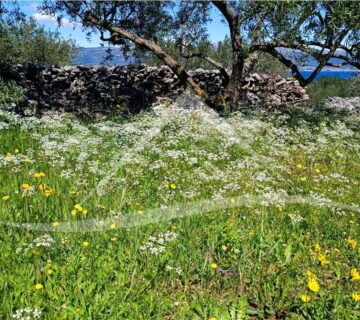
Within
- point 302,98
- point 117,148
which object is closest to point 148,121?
point 117,148

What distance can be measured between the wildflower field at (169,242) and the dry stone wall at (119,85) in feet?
40.3

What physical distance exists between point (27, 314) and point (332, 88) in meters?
38.7

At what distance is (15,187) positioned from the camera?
5.74 meters

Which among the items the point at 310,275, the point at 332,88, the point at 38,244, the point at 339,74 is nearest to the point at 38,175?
the point at 38,244

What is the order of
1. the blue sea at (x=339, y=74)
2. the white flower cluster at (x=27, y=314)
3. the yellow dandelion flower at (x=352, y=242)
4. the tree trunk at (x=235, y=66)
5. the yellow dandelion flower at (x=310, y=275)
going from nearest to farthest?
1. the white flower cluster at (x=27, y=314)
2. the yellow dandelion flower at (x=310, y=275)
3. the yellow dandelion flower at (x=352, y=242)
4. the tree trunk at (x=235, y=66)
5. the blue sea at (x=339, y=74)

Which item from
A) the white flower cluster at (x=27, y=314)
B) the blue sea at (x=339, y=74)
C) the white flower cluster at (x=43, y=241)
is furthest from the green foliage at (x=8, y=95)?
the blue sea at (x=339, y=74)

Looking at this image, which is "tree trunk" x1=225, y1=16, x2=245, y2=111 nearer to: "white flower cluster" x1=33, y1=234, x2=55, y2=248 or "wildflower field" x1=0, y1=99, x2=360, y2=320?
"wildflower field" x1=0, y1=99, x2=360, y2=320

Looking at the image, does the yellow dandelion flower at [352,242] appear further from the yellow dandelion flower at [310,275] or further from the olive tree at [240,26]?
the olive tree at [240,26]

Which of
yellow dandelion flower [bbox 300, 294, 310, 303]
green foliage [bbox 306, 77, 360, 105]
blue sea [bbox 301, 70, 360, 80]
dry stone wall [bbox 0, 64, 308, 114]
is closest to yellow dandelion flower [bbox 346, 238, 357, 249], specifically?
yellow dandelion flower [bbox 300, 294, 310, 303]

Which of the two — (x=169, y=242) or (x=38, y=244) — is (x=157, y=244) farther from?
(x=38, y=244)

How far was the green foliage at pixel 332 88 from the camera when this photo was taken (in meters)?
30.2

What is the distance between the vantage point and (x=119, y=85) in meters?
21.2

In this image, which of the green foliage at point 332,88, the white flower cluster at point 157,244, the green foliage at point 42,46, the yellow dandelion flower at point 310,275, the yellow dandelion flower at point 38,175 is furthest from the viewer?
the green foliage at point 42,46

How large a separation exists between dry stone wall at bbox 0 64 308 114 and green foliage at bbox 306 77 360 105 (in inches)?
253
